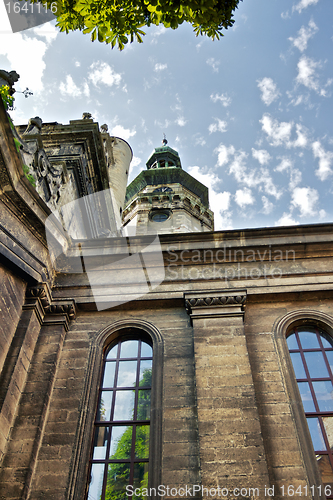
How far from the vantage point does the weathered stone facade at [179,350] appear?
22.5 ft

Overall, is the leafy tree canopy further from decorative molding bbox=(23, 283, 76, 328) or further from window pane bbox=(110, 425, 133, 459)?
window pane bbox=(110, 425, 133, 459)

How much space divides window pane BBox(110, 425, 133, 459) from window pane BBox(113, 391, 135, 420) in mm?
207

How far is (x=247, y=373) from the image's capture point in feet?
25.6

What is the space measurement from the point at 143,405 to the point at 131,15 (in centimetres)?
658

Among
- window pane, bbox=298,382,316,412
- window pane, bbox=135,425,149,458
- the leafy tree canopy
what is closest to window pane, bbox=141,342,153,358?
window pane, bbox=135,425,149,458

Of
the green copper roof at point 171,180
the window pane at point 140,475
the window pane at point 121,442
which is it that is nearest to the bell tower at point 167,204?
the green copper roof at point 171,180

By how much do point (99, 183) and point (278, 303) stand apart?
33.1 ft

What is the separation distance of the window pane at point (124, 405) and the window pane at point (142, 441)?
320 millimetres

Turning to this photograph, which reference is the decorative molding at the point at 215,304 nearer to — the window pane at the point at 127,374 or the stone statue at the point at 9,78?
the window pane at the point at 127,374

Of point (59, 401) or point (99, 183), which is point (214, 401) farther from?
point (99, 183)

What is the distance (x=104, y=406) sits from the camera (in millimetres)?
8133

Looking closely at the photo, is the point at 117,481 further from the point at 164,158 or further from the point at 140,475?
the point at 164,158

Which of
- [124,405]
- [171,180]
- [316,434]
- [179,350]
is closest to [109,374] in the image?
[124,405]

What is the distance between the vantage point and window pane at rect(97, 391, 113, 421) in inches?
314
